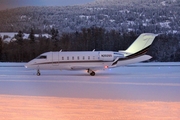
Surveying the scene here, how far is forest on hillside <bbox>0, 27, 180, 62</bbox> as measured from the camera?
127 feet

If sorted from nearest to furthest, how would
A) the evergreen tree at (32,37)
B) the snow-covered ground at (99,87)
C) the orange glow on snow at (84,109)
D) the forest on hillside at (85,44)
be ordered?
1. the orange glow on snow at (84,109)
2. the snow-covered ground at (99,87)
3. the forest on hillside at (85,44)
4. the evergreen tree at (32,37)

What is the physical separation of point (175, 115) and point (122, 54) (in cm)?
1608

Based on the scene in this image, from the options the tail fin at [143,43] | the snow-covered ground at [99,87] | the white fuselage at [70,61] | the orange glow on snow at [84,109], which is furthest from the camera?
the tail fin at [143,43]

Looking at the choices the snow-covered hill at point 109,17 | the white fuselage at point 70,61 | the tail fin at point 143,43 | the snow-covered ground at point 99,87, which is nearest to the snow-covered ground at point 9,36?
the snow-covered hill at point 109,17

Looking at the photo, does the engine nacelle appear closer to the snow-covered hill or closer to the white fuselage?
the white fuselage

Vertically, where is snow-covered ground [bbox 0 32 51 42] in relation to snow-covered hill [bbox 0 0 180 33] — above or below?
below

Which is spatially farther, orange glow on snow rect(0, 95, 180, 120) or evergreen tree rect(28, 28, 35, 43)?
evergreen tree rect(28, 28, 35, 43)

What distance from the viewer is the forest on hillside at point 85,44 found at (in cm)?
Result: 3875

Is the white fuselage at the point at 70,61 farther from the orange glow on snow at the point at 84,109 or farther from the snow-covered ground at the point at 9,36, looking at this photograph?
the snow-covered ground at the point at 9,36

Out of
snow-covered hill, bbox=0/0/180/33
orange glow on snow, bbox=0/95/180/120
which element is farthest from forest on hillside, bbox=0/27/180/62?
orange glow on snow, bbox=0/95/180/120

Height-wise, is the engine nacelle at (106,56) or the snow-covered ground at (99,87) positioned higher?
the engine nacelle at (106,56)

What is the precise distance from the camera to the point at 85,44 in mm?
39375

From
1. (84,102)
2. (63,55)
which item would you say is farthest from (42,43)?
(84,102)

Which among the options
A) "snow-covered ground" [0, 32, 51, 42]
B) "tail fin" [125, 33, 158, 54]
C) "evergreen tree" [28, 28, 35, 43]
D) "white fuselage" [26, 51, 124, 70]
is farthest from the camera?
"snow-covered ground" [0, 32, 51, 42]
